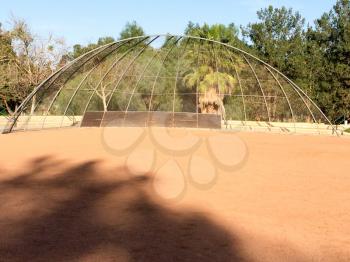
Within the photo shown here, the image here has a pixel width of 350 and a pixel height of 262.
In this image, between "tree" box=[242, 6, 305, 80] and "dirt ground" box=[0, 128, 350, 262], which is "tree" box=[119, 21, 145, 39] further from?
"dirt ground" box=[0, 128, 350, 262]

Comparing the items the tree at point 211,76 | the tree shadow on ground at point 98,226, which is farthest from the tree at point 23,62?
the tree shadow on ground at point 98,226

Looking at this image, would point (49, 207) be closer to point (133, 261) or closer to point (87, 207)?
point (87, 207)

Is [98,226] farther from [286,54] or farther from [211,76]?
[286,54]

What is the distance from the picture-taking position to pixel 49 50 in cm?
4391

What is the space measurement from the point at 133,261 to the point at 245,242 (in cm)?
191

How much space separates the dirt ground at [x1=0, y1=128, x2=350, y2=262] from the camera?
19.8 feet

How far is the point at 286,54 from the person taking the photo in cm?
4803

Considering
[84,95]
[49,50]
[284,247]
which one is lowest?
[284,247]

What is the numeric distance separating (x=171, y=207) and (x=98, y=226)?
6.37ft

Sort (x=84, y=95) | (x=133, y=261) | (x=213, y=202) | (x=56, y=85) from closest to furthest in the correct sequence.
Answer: (x=133, y=261)
(x=213, y=202)
(x=56, y=85)
(x=84, y=95)

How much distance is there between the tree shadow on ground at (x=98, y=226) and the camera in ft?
19.0

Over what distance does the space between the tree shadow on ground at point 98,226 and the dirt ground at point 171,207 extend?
16 mm

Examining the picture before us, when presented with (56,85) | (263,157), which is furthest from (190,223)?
(56,85)

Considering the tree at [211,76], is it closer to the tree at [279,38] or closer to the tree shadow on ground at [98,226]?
the tree at [279,38]
